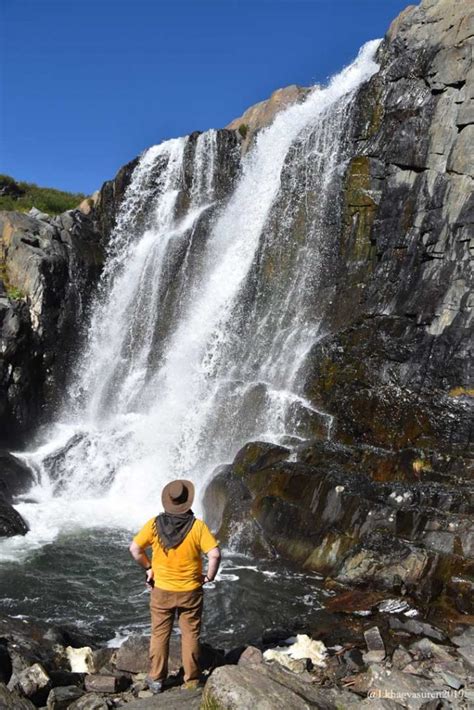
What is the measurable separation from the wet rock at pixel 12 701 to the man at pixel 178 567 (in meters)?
1.37

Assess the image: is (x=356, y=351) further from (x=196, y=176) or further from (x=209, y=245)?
(x=196, y=176)

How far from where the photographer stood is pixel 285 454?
1606cm

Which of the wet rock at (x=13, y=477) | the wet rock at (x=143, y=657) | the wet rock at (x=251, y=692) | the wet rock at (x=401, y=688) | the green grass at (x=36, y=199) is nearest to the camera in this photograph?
the wet rock at (x=251, y=692)

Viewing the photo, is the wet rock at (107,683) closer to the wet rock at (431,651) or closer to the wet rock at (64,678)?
the wet rock at (64,678)

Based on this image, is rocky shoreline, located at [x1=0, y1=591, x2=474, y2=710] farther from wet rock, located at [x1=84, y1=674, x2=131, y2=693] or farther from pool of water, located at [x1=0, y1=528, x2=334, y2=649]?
pool of water, located at [x1=0, y1=528, x2=334, y2=649]

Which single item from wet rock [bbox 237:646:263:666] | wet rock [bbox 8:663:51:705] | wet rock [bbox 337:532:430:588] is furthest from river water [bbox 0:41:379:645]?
wet rock [bbox 8:663:51:705]

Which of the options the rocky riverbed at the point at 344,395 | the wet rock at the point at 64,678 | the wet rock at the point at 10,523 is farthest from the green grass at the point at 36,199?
the wet rock at the point at 64,678

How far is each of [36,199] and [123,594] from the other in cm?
3913

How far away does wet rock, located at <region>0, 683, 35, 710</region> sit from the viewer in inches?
240

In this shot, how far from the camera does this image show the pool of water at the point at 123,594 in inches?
406

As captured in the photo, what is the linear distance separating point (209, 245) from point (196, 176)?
500 cm

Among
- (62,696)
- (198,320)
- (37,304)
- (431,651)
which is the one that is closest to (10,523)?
(62,696)

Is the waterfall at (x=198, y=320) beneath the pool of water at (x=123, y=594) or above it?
above

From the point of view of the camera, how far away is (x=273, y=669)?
6.14m
